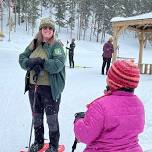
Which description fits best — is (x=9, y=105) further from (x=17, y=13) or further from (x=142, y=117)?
(x=17, y=13)

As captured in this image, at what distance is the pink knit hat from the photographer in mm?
3178

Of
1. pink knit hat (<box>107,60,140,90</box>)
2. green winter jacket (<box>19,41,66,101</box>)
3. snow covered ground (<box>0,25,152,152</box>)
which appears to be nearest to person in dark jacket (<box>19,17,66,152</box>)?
green winter jacket (<box>19,41,66,101</box>)

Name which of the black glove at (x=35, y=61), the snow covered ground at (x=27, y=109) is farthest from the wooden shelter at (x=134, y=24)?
the black glove at (x=35, y=61)

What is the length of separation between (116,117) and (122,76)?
316 mm

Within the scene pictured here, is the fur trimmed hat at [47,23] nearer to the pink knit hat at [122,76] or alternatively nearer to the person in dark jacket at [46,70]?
the person in dark jacket at [46,70]

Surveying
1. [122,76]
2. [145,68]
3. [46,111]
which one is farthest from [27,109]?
[145,68]

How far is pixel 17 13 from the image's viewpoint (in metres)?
69.6

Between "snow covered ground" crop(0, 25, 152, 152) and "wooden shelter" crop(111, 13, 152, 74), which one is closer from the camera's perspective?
"snow covered ground" crop(0, 25, 152, 152)

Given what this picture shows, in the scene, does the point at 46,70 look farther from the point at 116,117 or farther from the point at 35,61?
the point at 116,117

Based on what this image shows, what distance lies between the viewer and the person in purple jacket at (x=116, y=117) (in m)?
3.09

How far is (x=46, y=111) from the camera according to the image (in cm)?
532

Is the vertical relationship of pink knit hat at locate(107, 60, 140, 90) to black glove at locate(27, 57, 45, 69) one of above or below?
above

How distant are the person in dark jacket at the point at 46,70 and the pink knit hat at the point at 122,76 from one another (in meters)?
1.95

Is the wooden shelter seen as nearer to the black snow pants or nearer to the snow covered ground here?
the snow covered ground
